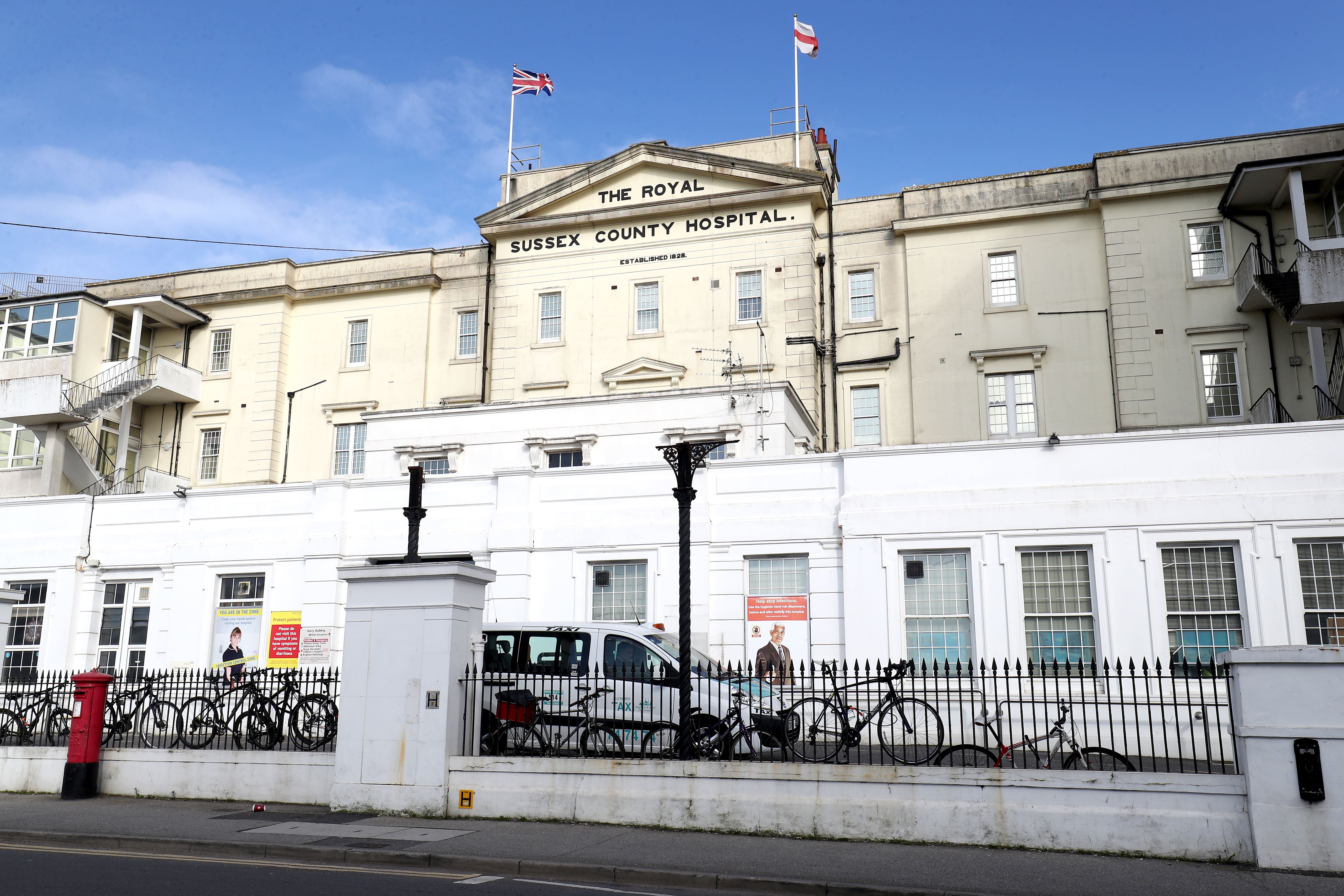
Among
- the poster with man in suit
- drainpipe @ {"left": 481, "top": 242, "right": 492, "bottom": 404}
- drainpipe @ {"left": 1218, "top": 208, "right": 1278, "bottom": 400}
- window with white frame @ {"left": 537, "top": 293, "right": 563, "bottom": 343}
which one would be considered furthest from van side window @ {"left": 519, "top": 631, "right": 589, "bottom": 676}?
drainpipe @ {"left": 1218, "top": 208, "right": 1278, "bottom": 400}

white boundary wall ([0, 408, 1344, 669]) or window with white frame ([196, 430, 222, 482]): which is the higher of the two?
window with white frame ([196, 430, 222, 482])

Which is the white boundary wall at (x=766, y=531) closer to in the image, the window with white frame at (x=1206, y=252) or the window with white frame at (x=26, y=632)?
the window with white frame at (x=26, y=632)

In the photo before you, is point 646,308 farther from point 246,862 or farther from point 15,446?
point 246,862

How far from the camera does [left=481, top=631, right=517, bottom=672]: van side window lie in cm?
1507

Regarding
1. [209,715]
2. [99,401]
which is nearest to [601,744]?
[209,715]

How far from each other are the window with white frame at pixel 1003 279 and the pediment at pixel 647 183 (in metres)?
5.46

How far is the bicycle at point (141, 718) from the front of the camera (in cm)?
1498

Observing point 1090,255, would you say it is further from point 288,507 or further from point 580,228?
point 288,507

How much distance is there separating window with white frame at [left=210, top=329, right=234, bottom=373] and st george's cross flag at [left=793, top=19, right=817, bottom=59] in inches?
833

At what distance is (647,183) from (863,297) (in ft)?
24.0

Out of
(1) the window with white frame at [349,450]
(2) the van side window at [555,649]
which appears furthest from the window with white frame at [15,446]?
(2) the van side window at [555,649]

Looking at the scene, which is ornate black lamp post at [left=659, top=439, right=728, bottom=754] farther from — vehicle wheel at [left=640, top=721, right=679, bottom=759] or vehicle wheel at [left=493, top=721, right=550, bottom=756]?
vehicle wheel at [left=493, top=721, right=550, bottom=756]

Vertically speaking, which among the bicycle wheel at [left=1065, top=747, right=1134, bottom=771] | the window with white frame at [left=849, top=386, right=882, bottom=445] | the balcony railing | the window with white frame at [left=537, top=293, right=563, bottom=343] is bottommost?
the bicycle wheel at [left=1065, top=747, right=1134, bottom=771]

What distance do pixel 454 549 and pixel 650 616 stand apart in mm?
4540
